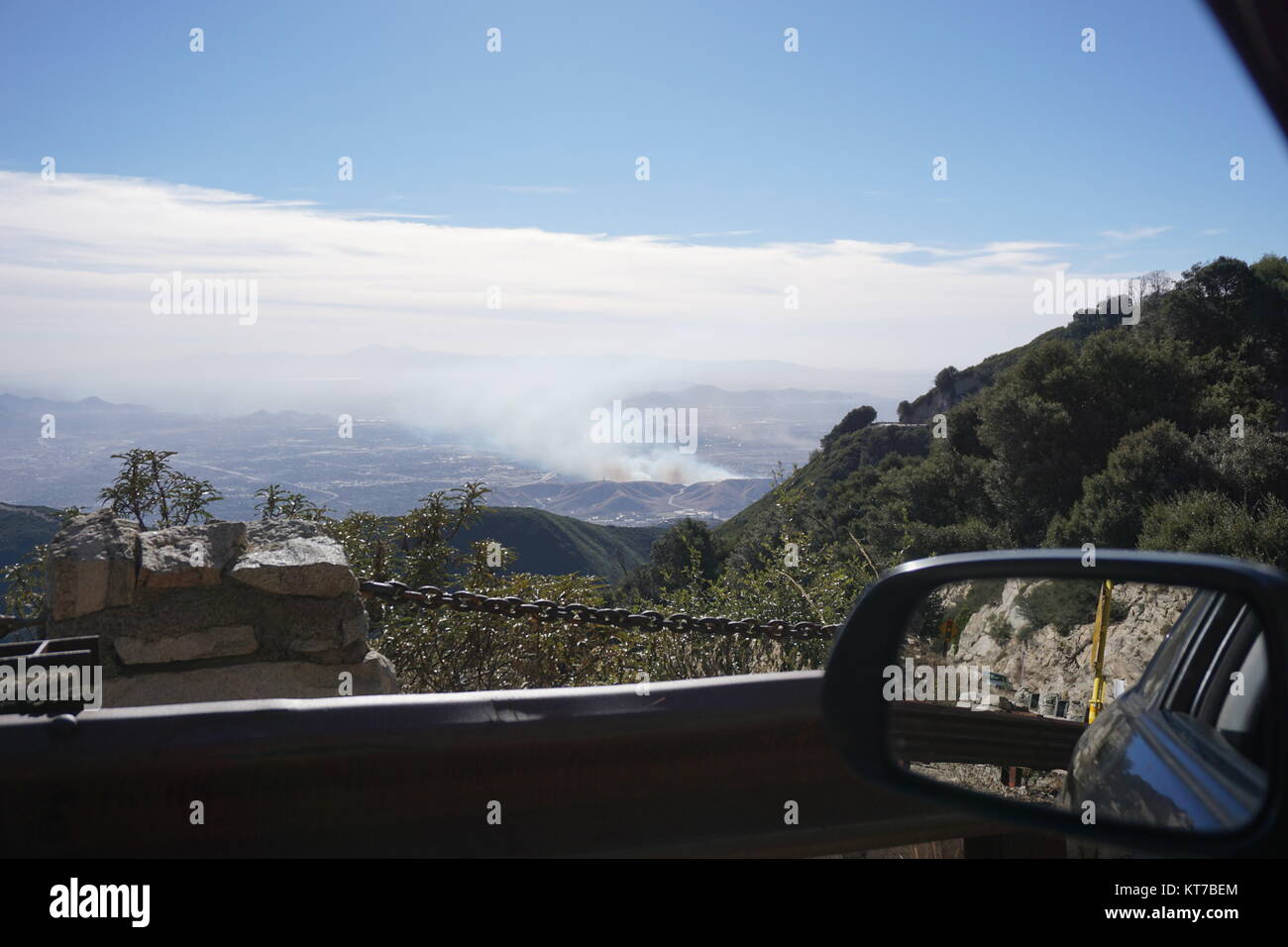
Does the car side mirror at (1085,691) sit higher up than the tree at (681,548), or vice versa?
the car side mirror at (1085,691)

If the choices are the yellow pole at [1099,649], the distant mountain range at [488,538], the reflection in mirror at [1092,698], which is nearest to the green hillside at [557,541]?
the distant mountain range at [488,538]

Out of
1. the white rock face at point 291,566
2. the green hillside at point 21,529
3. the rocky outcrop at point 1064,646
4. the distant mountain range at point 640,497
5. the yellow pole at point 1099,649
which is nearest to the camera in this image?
the yellow pole at point 1099,649

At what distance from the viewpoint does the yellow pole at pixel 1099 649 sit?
1.69m

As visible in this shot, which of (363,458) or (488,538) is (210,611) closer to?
(488,538)

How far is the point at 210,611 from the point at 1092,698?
3522 mm

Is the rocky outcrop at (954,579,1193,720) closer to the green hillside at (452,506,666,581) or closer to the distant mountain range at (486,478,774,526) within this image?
the green hillside at (452,506,666,581)

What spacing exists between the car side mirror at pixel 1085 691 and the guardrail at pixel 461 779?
0.15 meters

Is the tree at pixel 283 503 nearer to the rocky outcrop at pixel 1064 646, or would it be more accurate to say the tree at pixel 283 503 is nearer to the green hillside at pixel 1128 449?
the rocky outcrop at pixel 1064 646

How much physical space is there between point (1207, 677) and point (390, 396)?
4079 centimetres

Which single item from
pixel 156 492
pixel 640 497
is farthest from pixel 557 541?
pixel 640 497

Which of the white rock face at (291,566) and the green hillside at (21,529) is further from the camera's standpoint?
the green hillside at (21,529)

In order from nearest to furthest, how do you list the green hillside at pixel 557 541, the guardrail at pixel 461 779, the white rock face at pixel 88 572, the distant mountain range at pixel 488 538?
1. the guardrail at pixel 461 779
2. the white rock face at pixel 88 572
3. the distant mountain range at pixel 488 538
4. the green hillside at pixel 557 541
